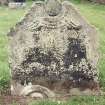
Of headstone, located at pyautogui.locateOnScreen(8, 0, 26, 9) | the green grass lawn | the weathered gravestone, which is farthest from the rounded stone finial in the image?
headstone, located at pyautogui.locateOnScreen(8, 0, 26, 9)

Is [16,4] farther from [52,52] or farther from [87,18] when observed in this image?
[52,52]

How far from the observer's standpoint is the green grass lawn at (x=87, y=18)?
8.94 meters

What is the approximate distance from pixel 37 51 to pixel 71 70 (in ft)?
2.42

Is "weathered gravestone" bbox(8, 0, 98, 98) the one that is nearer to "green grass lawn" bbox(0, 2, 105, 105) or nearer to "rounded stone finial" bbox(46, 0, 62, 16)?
"rounded stone finial" bbox(46, 0, 62, 16)

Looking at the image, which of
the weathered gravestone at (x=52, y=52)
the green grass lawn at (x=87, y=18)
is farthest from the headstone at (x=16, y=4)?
the weathered gravestone at (x=52, y=52)

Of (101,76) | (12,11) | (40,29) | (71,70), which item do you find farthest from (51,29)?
(12,11)

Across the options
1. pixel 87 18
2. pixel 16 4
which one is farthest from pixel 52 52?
pixel 16 4

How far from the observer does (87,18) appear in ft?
61.8

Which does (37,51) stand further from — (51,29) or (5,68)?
(5,68)

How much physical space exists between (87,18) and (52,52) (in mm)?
9985

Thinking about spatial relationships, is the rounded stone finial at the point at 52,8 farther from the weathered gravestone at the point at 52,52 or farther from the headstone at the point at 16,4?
the headstone at the point at 16,4

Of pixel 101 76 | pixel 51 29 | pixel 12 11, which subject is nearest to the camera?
pixel 51 29

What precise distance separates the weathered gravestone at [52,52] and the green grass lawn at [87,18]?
18.1 inches

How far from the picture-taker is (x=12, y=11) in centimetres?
2050
